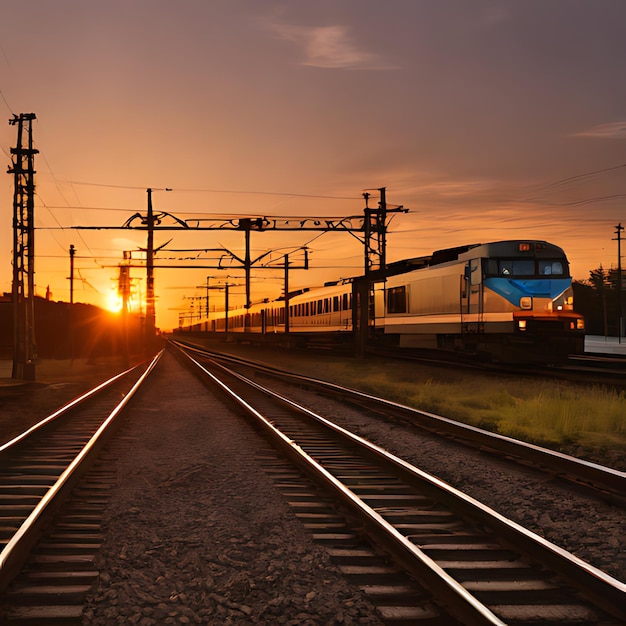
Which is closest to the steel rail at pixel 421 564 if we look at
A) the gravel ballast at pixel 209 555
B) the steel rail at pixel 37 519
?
the gravel ballast at pixel 209 555

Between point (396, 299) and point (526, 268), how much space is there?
848cm

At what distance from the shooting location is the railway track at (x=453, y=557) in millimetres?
3826

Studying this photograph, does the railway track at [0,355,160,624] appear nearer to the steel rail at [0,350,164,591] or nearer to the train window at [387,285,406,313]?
the steel rail at [0,350,164,591]

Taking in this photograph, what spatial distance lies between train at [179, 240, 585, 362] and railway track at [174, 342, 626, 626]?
13378 mm

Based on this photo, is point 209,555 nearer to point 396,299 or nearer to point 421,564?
point 421,564

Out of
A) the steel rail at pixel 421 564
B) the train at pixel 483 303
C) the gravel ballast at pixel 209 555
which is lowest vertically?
the gravel ballast at pixel 209 555

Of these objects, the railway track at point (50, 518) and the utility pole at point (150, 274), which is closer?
the railway track at point (50, 518)

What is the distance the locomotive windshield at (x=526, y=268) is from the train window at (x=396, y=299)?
708 centimetres

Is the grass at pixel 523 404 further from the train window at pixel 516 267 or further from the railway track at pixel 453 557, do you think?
the railway track at pixel 453 557

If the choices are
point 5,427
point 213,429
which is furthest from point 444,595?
point 5,427

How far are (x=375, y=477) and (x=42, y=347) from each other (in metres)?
53.5

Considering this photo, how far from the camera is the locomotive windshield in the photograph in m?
21.1

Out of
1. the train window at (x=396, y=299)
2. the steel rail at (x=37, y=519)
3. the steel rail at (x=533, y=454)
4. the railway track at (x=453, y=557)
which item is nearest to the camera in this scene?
the railway track at (x=453, y=557)

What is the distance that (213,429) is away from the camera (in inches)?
470
